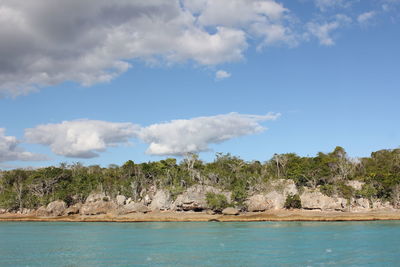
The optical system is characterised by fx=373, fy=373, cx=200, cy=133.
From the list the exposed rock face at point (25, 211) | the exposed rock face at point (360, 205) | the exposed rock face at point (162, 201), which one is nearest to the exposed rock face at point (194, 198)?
the exposed rock face at point (162, 201)

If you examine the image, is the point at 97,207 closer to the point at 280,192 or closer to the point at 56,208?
the point at 56,208

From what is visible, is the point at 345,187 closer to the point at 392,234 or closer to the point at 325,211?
the point at 325,211

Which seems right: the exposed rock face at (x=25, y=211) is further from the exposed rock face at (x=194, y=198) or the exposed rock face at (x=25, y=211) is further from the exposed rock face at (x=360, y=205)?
the exposed rock face at (x=360, y=205)

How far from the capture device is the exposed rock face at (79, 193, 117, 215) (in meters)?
125

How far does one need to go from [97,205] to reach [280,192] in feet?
200

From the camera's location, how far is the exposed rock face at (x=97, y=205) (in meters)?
125

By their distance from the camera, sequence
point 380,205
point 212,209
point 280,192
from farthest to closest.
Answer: point 212,209 → point 280,192 → point 380,205

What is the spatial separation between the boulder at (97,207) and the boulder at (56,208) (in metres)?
6.38

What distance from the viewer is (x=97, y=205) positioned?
126 m

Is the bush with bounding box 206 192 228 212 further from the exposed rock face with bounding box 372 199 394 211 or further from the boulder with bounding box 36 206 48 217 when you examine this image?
the boulder with bounding box 36 206 48 217

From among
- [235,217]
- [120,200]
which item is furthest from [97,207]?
[235,217]

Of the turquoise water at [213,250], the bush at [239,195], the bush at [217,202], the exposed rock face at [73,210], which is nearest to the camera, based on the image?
the turquoise water at [213,250]

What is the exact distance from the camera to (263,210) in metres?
112

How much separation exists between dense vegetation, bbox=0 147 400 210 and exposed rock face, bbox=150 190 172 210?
2624 mm
